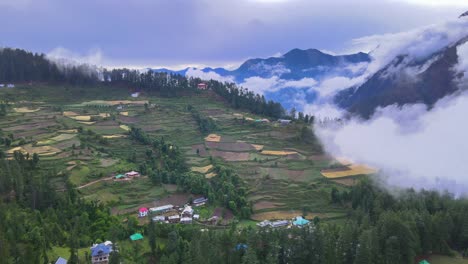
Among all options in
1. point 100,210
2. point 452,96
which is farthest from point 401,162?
point 452,96

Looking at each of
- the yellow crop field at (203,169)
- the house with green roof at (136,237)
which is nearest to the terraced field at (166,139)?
the yellow crop field at (203,169)

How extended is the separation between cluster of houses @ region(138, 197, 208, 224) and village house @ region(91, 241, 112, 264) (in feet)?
17.9

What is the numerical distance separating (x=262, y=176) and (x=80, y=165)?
17.5m

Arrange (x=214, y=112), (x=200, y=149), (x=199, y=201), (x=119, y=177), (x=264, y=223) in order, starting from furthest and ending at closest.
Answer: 1. (x=214, y=112)
2. (x=200, y=149)
3. (x=119, y=177)
4. (x=199, y=201)
5. (x=264, y=223)

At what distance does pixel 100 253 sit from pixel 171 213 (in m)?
8.24

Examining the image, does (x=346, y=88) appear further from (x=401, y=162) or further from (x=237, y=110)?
(x=401, y=162)

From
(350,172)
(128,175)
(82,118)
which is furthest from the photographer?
(82,118)

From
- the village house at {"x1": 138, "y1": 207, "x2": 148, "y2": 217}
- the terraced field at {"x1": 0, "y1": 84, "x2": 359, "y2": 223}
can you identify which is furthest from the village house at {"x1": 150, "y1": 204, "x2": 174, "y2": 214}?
the terraced field at {"x1": 0, "y1": 84, "x2": 359, "y2": 223}

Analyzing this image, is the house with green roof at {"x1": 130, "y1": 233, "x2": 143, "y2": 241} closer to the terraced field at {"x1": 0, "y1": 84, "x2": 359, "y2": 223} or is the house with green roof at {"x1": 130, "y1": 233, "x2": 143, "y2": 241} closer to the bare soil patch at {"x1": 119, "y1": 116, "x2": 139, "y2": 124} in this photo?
the terraced field at {"x1": 0, "y1": 84, "x2": 359, "y2": 223}

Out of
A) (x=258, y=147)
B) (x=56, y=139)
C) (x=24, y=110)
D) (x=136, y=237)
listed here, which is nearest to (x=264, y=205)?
(x=136, y=237)

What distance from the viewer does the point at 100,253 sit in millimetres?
24031

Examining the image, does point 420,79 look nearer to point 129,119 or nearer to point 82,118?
point 129,119

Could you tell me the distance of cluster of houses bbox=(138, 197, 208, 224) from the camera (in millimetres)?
30094

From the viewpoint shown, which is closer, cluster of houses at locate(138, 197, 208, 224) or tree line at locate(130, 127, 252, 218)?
cluster of houses at locate(138, 197, 208, 224)
